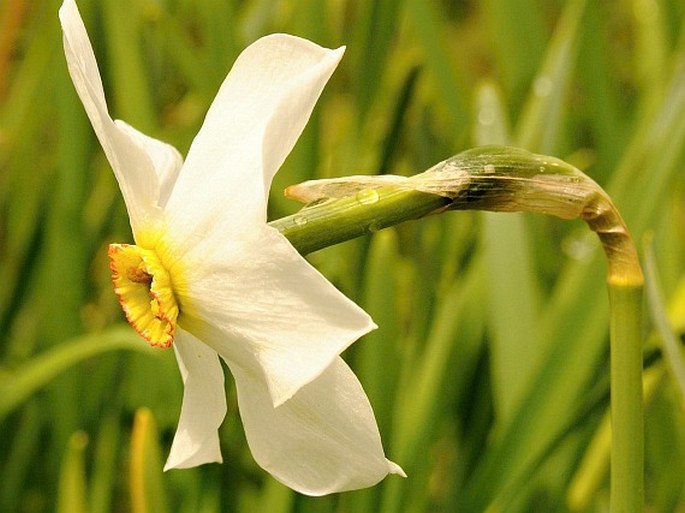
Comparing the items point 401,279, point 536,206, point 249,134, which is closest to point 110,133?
point 249,134

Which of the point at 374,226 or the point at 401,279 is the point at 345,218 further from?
the point at 401,279

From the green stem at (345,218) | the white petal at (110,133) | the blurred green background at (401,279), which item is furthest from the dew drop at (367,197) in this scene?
the blurred green background at (401,279)

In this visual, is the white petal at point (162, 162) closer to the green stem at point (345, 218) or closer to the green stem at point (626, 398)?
the green stem at point (345, 218)

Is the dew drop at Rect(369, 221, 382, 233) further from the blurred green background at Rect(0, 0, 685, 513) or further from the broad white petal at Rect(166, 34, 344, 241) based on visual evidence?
the blurred green background at Rect(0, 0, 685, 513)

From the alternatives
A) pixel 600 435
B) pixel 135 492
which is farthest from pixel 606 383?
pixel 135 492

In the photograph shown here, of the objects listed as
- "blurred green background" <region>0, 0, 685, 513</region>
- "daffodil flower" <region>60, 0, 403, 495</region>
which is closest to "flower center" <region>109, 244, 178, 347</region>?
"daffodil flower" <region>60, 0, 403, 495</region>
